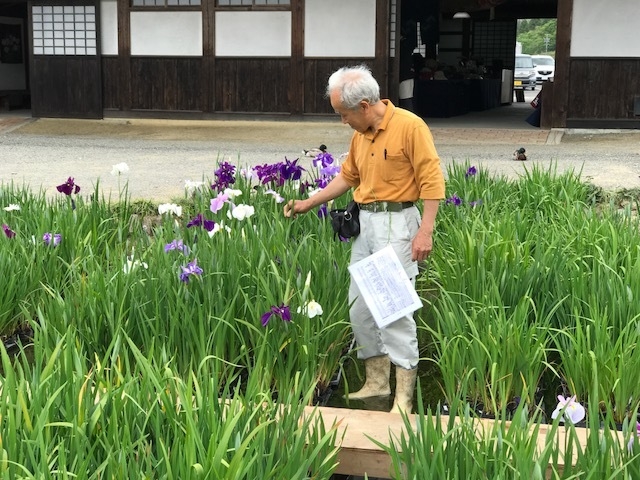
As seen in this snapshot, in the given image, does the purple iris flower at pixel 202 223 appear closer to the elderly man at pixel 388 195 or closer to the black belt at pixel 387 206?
the elderly man at pixel 388 195

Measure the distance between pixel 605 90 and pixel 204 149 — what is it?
17.5ft

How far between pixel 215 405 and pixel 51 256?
1744 millimetres

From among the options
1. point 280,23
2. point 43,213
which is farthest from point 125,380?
point 280,23

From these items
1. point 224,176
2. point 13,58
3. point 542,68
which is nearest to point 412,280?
point 224,176

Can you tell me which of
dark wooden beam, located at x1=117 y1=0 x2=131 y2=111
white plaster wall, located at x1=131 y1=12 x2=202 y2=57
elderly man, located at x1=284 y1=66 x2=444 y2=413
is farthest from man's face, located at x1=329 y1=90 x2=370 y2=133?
dark wooden beam, located at x1=117 y1=0 x2=131 y2=111

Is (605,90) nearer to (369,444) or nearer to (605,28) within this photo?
(605,28)

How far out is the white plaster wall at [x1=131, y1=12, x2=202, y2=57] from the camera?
41.8ft

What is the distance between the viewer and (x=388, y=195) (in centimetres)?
287

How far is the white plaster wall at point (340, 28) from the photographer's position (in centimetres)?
1209

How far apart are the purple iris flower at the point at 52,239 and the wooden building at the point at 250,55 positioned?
8971 millimetres

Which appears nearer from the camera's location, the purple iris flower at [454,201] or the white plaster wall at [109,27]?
the purple iris flower at [454,201]

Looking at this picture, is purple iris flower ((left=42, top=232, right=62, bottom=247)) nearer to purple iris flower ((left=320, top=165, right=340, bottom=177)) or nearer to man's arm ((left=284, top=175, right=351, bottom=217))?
man's arm ((left=284, top=175, right=351, bottom=217))

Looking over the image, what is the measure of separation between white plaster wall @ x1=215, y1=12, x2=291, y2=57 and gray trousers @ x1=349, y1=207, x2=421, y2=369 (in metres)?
9.92

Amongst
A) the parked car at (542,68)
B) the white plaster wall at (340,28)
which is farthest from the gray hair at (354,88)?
the parked car at (542,68)
